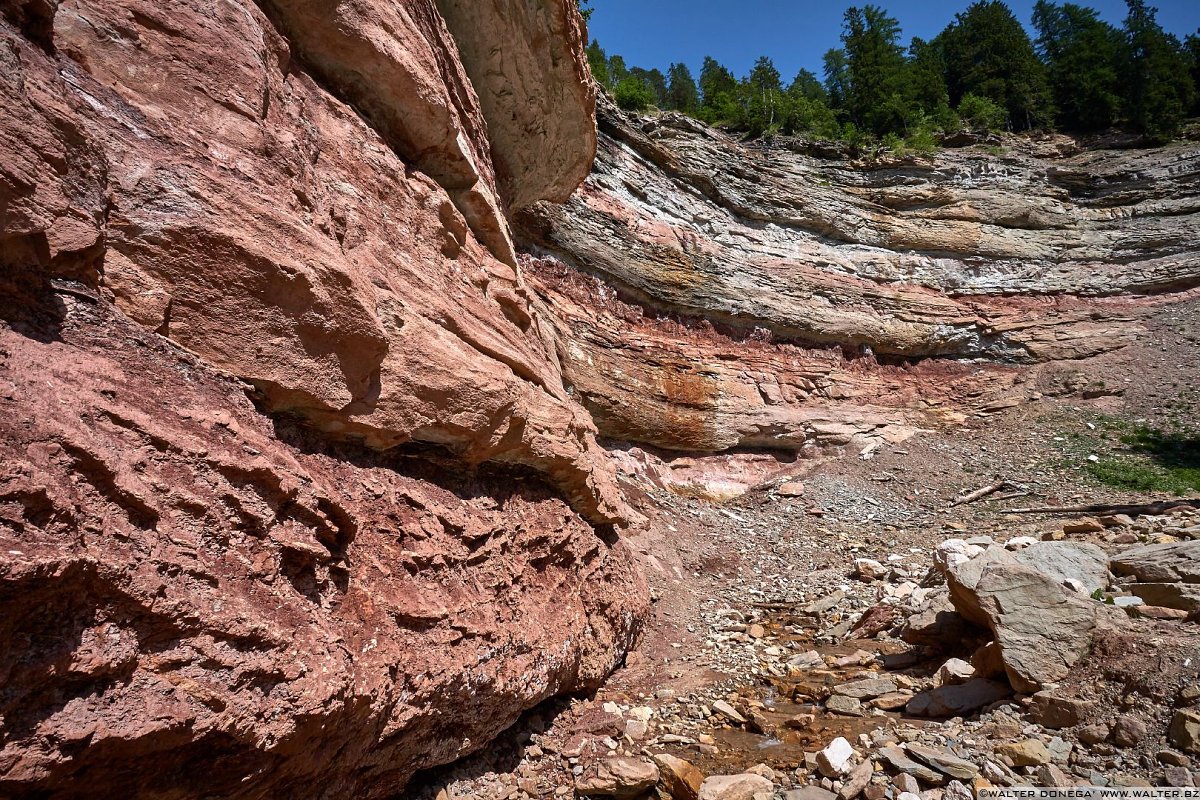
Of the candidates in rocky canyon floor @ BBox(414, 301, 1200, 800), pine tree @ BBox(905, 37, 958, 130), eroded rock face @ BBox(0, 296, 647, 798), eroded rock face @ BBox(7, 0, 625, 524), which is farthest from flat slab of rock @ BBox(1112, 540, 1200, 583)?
pine tree @ BBox(905, 37, 958, 130)

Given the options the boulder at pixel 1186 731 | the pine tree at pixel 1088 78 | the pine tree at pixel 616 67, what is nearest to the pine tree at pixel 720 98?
the pine tree at pixel 616 67

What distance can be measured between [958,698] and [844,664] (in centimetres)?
148

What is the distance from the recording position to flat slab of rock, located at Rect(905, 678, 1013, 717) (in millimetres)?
4633

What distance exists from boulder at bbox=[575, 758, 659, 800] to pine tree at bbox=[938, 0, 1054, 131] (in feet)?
131

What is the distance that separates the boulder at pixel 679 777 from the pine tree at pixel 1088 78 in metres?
38.3

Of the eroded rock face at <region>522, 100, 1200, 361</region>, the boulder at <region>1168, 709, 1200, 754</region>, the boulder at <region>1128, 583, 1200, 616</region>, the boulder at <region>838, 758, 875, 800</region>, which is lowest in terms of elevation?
the boulder at <region>838, 758, 875, 800</region>

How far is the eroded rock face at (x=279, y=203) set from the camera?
8.13ft

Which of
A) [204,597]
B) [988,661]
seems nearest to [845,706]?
[988,661]

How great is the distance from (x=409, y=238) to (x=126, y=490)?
304 cm

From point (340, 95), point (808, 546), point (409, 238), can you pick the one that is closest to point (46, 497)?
point (409, 238)

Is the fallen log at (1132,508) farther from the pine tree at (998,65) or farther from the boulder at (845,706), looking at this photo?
the pine tree at (998,65)

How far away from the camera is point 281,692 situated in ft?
8.37

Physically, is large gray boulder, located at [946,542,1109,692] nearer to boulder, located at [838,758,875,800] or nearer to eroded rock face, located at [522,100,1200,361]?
boulder, located at [838,758,875,800]

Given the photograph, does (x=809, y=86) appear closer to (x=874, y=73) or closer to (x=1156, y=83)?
(x=874, y=73)
